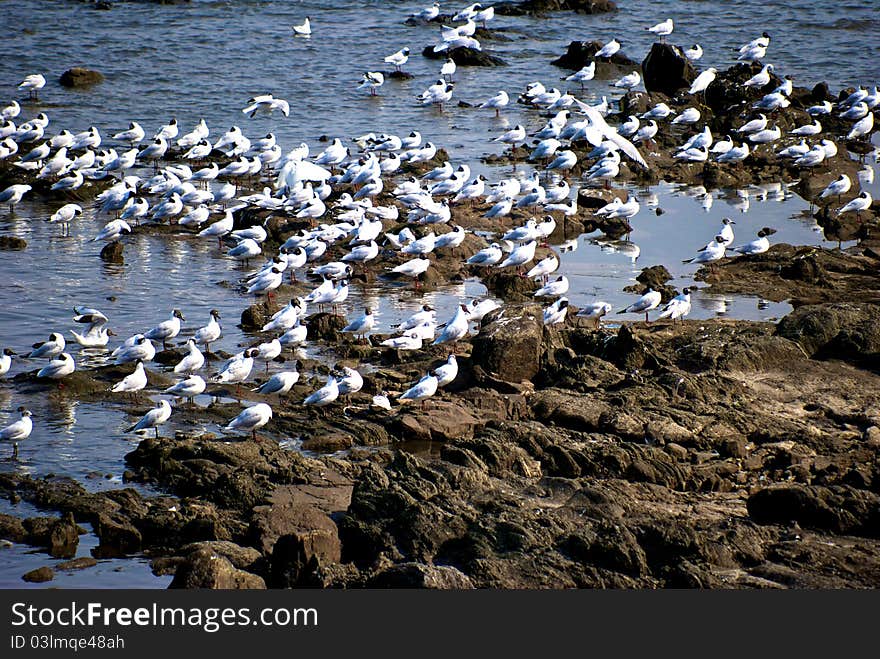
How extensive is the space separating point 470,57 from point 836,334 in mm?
23814

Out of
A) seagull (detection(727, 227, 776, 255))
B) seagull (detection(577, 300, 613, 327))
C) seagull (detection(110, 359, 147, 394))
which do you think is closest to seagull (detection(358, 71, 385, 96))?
seagull (detection(727, 227, 776, 255))

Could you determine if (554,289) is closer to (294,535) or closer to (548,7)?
(294,535)

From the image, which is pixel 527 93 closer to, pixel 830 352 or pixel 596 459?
pixel 830 352

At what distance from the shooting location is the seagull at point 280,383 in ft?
44.3

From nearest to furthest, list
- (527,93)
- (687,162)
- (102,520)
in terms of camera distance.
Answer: (102,520)
(687,162)
(527,93)

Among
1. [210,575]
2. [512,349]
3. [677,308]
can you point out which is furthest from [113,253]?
[210,575]

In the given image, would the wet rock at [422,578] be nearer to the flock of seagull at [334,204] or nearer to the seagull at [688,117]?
the flock of seagull at [334,204]

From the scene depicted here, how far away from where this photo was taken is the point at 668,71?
31094 mm

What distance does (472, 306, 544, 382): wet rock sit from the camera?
13.7 m

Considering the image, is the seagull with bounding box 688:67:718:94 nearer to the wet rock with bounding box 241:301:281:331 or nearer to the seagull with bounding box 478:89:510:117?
the seagull with bounding box 478:89:510:117

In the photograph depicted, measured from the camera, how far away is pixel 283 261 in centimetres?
1775

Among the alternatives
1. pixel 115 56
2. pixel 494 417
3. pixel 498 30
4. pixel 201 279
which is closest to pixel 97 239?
pixel 201 279

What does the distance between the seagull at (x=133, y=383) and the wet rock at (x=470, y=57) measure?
80.7 feet

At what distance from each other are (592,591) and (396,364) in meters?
6.19
